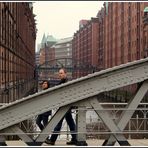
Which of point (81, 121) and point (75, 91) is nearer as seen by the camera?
point (75, 91)

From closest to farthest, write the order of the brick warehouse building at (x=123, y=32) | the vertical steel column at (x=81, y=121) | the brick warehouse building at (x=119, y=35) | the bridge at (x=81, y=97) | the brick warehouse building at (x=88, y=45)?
the bridge at (x=81, y=97) → the vertical steel column at (x=81, y=121) → the brick warehouse building at (x=123, y=32) → the brick warehouse building at (x=119, y=35) → the brick warehouse building at (x=88, y=45)

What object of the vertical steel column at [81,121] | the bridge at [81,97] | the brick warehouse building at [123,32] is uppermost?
the brick warehouse building at [123,32]

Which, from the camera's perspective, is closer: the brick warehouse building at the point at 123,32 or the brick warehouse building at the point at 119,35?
the brick warehouse building at the point at 123,32

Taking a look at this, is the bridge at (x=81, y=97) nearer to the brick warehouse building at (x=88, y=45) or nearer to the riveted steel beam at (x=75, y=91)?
the riveted steel beam at (x=75, y=91)

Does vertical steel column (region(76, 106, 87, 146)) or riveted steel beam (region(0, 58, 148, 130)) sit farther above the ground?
riveted steel beam (region(0, 58, 148, 130))

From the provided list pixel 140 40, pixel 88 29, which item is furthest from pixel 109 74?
pixel 88 29

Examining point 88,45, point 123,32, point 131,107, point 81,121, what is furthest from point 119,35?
point 81,121

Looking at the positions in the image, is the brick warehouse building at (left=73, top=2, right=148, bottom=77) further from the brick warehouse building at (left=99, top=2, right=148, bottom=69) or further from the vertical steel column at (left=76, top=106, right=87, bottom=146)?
the vertical steel column at (left=76, top=106, right=87, bottom=146)

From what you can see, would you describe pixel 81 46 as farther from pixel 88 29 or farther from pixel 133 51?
pixel 133 51

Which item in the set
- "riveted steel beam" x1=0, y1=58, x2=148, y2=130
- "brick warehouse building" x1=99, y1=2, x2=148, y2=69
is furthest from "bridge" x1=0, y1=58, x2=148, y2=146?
"brick warehouse building" x1=99, y1=2, x2=148, y2=69

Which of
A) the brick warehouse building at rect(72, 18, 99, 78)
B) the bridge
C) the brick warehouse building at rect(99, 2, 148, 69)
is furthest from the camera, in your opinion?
the brick warehouse building at rect(72, 18, 99, 78)

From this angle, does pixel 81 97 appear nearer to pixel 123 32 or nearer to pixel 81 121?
pixel 81 121

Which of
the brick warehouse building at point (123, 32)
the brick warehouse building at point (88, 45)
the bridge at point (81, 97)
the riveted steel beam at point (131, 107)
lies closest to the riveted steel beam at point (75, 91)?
the bridge at point (81, 97)

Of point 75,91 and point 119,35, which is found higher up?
point 119,35
